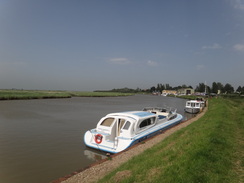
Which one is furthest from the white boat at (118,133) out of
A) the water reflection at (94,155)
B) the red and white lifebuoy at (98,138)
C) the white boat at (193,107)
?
the white boat at (193,107)

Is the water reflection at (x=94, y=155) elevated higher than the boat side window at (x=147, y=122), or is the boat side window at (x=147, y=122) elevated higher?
the boat side window at (x=147, y=122)

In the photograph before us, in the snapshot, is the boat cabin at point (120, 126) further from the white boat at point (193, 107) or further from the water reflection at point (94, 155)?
the white boat at point (193, 107)

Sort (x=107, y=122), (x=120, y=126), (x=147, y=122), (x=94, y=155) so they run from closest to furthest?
(x=94, y=155), (x=120, y=126), (x=107, y=122), (x=147, y=122)

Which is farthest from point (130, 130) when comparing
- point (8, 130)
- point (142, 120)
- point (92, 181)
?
point (8, 130)

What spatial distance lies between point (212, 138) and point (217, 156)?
1.74 meters

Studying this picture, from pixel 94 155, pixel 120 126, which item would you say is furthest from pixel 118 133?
pixel 94 155

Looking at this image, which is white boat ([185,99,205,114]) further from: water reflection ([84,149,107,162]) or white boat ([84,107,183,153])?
water reflection ([84,149,107,162])

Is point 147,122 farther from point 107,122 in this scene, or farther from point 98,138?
point 98,138

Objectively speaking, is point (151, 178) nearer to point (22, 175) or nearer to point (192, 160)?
point (192, 160)

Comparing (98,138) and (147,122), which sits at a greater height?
(147,122)

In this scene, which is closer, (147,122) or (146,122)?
(146,122)

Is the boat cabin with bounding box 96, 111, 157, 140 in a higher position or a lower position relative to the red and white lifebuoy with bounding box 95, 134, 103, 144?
higher

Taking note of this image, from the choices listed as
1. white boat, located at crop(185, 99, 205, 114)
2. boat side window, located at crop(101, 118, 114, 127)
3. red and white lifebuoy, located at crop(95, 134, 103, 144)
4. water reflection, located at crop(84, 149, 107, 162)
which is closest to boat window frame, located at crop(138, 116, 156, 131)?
boat side window, located at crop(101, 118, 114, 127)

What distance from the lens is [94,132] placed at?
12078mm
